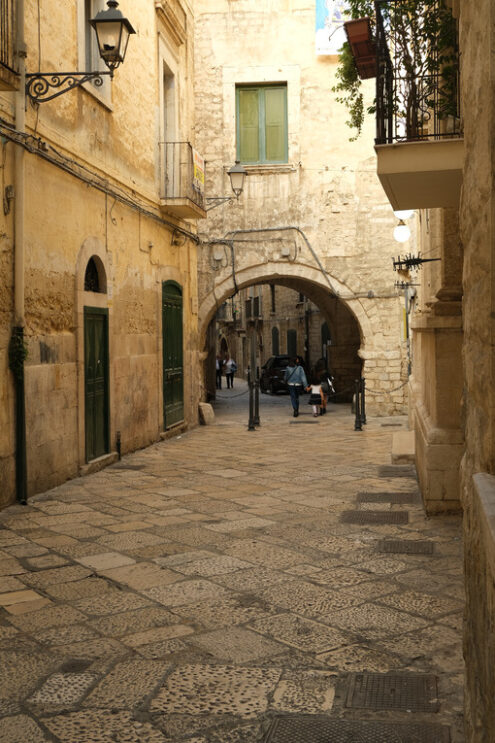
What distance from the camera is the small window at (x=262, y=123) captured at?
17.4 meters

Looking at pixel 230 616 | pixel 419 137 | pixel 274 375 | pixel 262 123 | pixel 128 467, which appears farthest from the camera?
pixel 274 375

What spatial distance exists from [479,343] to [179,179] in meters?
11.3

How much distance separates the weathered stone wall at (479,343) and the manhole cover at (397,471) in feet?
21.2

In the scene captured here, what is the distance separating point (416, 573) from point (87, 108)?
271 inches

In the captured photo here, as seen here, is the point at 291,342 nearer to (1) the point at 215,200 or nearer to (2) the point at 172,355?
(1) the point at 215,200

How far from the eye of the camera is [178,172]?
522 inches

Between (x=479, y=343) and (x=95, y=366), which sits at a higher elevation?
(x=479, y=343)

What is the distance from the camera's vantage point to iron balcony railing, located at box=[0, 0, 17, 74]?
726 cm

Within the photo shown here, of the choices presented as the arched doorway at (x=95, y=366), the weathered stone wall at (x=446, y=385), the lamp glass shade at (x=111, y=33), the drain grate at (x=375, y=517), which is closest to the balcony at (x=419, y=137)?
the weathered stone wall at (x=446, y=385)

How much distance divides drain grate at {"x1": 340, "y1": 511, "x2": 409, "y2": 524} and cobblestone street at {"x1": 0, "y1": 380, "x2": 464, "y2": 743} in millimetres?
26

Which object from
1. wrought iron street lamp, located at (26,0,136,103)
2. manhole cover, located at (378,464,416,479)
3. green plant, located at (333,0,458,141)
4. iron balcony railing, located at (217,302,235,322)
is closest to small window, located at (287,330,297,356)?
iron balcony railing, located at (217,302,235,322)

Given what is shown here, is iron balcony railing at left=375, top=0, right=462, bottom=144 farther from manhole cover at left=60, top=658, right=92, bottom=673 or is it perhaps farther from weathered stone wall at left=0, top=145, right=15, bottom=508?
manhole cover at left=60, top=658, right=92, bottom=673

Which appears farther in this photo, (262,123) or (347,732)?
(262,123)

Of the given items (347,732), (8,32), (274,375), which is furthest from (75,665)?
(274,375)
